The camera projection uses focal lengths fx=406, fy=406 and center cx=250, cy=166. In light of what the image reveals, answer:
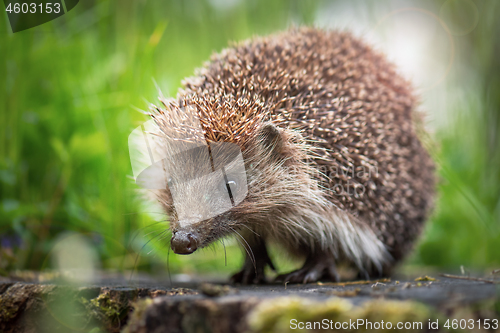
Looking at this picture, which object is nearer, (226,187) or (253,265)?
(226,187)

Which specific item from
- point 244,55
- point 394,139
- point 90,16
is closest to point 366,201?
point 394,139

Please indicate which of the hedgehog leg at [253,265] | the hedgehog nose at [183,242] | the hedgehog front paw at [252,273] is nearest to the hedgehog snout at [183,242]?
the hedgehog nose at [183,242]

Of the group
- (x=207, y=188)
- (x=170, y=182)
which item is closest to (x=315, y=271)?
(x=207, y=188)

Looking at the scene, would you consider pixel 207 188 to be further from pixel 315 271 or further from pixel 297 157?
pixel 315 271

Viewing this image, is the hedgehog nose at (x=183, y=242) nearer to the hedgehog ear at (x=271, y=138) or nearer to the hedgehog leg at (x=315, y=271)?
the hedgehog ear at (x=271, y=138)

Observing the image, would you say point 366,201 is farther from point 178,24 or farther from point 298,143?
point 178,24

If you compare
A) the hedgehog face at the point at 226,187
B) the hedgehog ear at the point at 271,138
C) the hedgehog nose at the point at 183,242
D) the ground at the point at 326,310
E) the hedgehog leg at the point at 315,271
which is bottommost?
the hedgehog leg at the point at 315,271

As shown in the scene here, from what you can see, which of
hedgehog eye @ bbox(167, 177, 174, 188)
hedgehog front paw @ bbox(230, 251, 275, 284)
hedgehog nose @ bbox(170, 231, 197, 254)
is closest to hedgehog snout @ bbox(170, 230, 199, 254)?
hedgehog nose @ bbox(170, 231, 197, 254)
